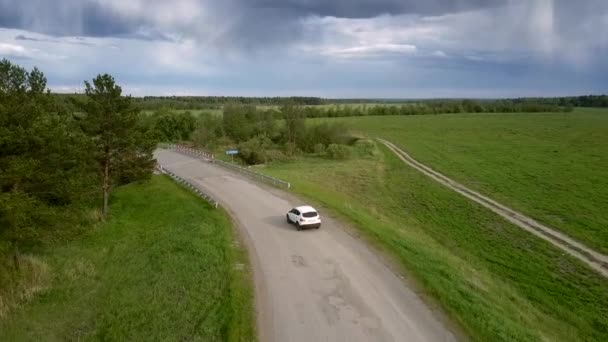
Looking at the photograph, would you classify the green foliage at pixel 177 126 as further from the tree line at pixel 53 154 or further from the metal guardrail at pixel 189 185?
the tree line at pixel 53 154

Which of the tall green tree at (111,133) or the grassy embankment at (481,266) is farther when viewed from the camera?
the tall green tree at (111,133)

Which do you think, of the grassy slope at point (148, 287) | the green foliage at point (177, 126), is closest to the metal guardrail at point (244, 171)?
the grassy slope at point (148, 287)

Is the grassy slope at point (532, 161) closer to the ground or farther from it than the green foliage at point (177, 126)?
closer to the ground

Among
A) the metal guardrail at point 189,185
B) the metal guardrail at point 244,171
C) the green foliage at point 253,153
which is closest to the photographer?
the metal guardrail at point 189,185

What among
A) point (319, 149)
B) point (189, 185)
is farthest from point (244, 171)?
point (319, 149)

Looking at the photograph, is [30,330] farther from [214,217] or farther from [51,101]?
[51,101]

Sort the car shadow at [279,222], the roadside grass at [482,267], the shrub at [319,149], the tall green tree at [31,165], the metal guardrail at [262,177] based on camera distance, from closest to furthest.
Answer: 1. the roadside grass at [482,267]
2. the tall green tree at [31,165]
3. the car shadow at [279,222]
4. the metal guardrail at [262,177]
5. the shrub at [319,149]
